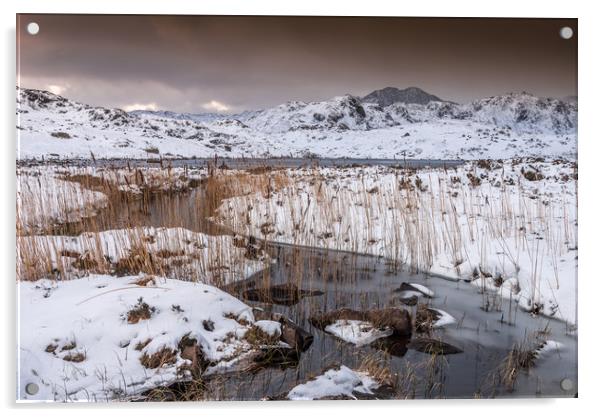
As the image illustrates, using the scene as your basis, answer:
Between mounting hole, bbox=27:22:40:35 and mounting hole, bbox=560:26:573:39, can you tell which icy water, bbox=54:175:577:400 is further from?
mounting hole, bbox=560:26:573:39

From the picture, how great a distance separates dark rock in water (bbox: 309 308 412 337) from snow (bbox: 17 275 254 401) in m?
0.52

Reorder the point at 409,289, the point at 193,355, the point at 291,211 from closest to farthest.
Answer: the point at 193,355 < the point at 409,289 < the point at 291,211

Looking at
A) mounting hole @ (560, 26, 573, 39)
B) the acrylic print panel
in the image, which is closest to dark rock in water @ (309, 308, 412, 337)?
the acrylic print panel

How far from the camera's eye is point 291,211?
338 centimetres

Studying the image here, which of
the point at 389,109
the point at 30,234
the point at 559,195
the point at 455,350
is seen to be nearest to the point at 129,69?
the point at 30,234

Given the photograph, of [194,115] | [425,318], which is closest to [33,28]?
[194,115]

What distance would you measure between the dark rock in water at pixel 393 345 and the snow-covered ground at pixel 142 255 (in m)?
1.09

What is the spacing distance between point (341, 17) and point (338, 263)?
5.94ft

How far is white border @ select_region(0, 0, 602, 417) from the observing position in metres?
2.61

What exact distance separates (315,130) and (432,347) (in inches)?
66.6

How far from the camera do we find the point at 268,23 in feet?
9.38

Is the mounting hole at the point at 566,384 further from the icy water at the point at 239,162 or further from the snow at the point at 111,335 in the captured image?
the snow at the point at 111,335

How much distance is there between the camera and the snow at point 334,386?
2475mm
